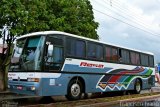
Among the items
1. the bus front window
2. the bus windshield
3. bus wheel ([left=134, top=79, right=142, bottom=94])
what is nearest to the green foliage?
the bus windshield

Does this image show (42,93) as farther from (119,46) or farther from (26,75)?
(119,46)

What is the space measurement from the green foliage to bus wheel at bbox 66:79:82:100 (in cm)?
652

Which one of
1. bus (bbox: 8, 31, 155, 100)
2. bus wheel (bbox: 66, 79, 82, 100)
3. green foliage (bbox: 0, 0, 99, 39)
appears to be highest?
green foliage (bbox: 0, 0, 99, 39)

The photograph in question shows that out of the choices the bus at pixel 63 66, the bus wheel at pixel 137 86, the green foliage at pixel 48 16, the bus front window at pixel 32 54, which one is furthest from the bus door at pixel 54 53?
the bus wheel at pixel 137 86

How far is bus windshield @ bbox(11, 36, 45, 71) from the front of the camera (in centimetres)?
1438

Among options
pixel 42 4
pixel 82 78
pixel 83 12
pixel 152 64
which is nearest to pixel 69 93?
pixel 82 78

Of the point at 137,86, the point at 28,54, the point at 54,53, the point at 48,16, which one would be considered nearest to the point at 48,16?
the point at 48,16

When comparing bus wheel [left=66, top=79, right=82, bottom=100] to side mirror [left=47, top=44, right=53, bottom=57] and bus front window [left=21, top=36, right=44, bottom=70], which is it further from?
bus front window [left=21, top=36, right=44, bottom=70]

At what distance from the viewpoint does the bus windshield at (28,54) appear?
14384 millimetres

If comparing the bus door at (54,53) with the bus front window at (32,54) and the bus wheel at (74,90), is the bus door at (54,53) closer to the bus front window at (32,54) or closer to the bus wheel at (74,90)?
the bus front window at (32,54)

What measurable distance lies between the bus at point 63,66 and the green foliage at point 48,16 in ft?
17.4

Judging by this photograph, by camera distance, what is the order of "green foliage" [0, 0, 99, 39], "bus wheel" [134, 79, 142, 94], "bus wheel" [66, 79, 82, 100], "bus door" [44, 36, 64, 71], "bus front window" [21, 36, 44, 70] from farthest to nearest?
"bus wheel" [134, 79, 142, 94], "green foliage" [0, 0, 99, 39], "bus wheel" [66, 79, 82, 100], "bus door" [44, 36, 64, 71], "bus front window" [21, 36, 44, 70]

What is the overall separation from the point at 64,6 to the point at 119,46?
26.5 ft

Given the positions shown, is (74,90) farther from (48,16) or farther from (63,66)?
(48,16)
